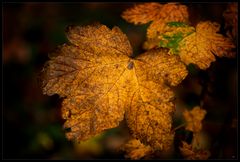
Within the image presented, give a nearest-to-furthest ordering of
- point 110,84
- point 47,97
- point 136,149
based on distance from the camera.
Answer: point 110,84 → point 136,149 → point 47,97

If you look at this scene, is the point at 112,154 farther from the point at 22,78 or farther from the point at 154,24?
the point at 154,24

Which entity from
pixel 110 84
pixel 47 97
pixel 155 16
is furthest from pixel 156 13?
pixel 47 97

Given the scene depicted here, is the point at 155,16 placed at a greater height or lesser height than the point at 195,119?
greater

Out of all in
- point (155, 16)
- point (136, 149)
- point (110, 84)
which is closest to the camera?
point (110, 84)

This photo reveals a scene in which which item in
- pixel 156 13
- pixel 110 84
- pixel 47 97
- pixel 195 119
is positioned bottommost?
pixel 47 97

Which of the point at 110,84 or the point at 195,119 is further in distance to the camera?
the point at 195,119

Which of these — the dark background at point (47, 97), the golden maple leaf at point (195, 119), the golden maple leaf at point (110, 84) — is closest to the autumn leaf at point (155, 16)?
the golden maple leaf at point (110, 84)

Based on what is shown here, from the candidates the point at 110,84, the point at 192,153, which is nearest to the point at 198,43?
the point at 110,84

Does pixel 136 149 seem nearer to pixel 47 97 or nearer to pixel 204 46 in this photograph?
pixel 204 46
